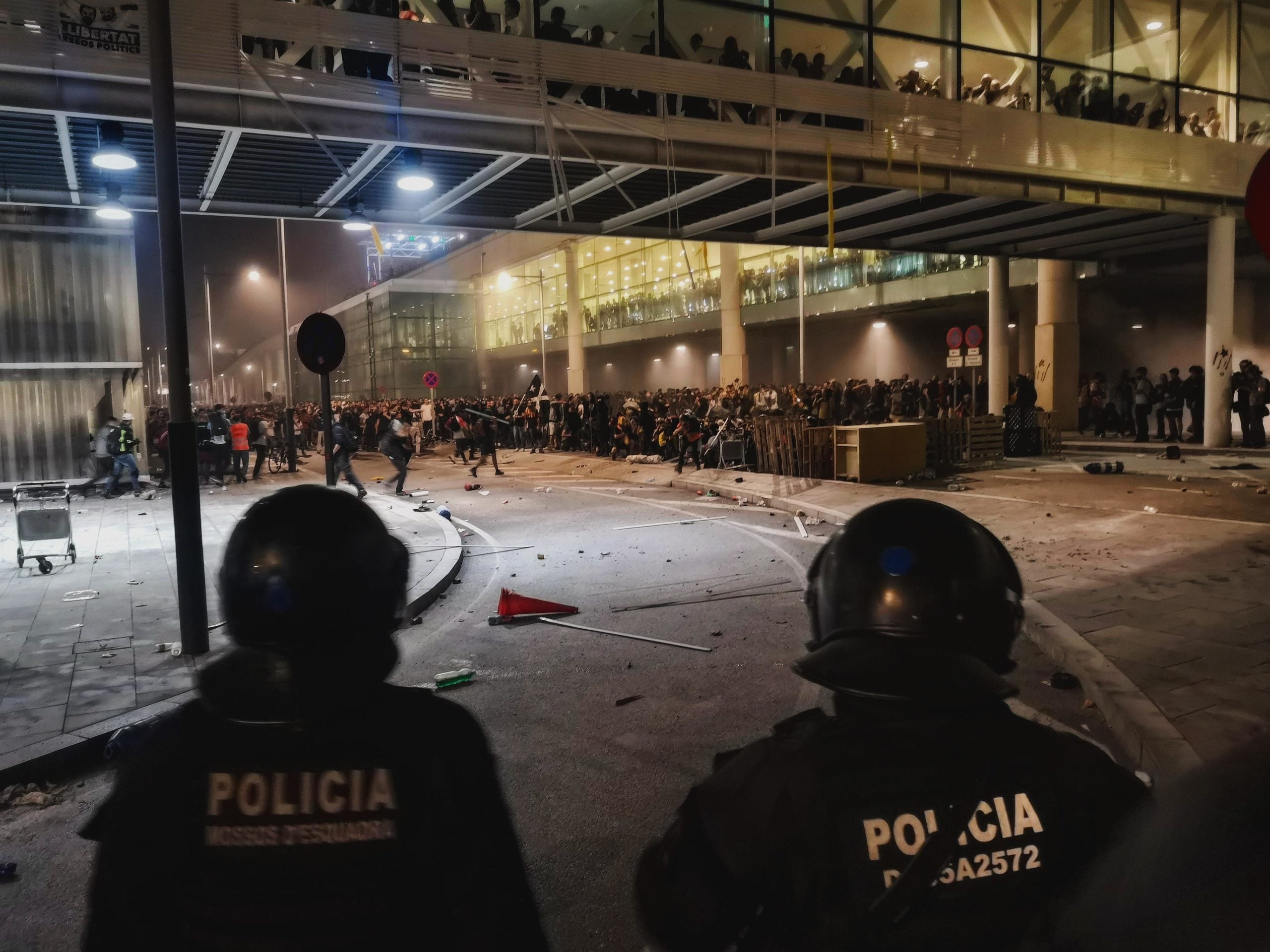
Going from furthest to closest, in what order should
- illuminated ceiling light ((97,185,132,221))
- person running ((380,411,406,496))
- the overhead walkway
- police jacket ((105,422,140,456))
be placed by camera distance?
police jacket ((105,422,140,456))
person running ((380,411,406,496))
illuminated ceiling light ((97,185,132,221))
the overhead walkway

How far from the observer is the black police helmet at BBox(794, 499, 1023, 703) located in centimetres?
144

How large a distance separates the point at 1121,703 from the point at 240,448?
20.0 meters

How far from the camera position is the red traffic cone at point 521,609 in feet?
25.8

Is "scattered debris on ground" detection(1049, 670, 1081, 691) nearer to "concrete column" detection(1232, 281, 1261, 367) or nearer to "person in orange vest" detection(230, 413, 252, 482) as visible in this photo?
"person in orange vest" detection(230, 413, 252, 482)

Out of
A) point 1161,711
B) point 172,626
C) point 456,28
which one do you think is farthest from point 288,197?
point 1161,711

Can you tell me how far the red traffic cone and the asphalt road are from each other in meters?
0.12

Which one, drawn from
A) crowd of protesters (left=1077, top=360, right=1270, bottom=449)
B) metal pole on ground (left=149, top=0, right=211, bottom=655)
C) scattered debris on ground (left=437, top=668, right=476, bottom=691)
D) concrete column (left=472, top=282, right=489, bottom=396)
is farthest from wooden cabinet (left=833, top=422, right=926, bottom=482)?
concrete column (left=472, top=282, right=489, bottom=396)

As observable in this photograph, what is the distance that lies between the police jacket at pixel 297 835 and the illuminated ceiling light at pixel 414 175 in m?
11.3

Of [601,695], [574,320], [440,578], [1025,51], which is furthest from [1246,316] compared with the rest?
[574,320]

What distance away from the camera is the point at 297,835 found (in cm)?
146

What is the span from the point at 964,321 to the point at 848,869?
3812 centimetres

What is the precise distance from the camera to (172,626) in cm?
773

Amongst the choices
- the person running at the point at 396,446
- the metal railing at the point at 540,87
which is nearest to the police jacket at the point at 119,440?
the person running at the point at 396,446

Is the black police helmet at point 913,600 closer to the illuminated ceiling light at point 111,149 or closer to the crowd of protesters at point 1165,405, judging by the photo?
the illuminated ceiling light at point 111,149
